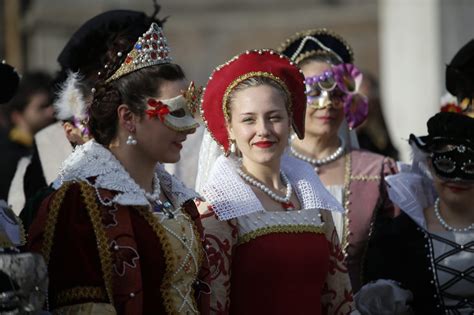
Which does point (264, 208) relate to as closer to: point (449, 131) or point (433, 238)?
point (433, 238)

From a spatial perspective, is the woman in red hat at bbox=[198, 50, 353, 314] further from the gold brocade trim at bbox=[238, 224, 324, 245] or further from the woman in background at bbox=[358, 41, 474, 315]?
the woman in background at bbox=[358, 41, 474, 315]

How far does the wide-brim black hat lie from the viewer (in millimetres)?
5680

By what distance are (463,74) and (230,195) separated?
2060mm

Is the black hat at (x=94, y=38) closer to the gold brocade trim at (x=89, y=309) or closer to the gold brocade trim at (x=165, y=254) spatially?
the gold brocade trim at (x=165, y=254)

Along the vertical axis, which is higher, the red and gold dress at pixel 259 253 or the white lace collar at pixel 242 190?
the white lace collar at pixel 242 190

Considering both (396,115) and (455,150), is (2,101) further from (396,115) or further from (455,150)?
(396,115)

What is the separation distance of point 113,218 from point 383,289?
1.69 meters

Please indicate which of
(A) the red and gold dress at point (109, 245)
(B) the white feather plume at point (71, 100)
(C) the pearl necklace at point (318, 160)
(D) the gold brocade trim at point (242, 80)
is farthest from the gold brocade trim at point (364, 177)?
(A) the red and gold dress at point (109, 245)

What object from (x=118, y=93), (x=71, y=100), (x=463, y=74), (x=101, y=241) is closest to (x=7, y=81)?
(x=118, y=93)

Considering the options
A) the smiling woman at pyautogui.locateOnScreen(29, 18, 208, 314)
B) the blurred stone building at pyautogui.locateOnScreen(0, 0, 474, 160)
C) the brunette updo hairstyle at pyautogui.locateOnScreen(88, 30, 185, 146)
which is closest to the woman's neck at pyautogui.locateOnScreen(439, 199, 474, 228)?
the smiling woman at pyautogui.locateOnScreen(29, 18, 208, 314)

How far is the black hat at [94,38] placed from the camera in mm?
5285

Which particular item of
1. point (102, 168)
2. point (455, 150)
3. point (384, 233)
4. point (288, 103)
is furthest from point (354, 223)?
point (102, 168)

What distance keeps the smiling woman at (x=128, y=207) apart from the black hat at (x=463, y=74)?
89.0 inches

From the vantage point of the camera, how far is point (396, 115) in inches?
492
